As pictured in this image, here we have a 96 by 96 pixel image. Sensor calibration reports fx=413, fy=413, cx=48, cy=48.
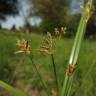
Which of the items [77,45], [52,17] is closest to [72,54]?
[77,45]

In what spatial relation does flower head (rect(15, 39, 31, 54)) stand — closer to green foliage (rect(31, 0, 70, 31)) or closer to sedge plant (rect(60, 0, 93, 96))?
sedge plant (rect(60, 0, 93, 96))

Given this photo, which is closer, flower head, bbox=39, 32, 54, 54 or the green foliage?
flower head, bbox=39, 32, 54, 54

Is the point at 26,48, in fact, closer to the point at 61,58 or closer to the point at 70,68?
the point at 70,68

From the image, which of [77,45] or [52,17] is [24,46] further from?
[52,17]

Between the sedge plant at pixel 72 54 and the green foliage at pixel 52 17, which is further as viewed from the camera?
the green foliage at pixel 52 17

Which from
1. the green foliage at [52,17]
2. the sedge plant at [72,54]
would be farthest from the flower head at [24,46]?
the green foliage at [52,17]

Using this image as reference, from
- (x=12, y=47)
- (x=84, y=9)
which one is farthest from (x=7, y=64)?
(x=84, y=9)

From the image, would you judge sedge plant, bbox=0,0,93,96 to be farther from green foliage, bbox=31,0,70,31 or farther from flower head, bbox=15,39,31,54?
green foliage, bbox=31,0,70,31

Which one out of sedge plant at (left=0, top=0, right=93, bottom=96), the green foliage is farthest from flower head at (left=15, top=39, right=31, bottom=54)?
the green foliage

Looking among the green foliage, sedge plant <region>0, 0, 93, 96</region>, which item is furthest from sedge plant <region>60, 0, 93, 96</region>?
the green foliage

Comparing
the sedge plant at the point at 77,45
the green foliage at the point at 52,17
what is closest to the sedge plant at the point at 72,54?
the sedge plant at the point at 77,45

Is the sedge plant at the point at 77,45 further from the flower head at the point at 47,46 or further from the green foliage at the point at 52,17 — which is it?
the green foliage at the point at 52,17

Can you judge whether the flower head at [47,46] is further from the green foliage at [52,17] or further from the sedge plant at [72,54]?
the green foliage at [52,17]
